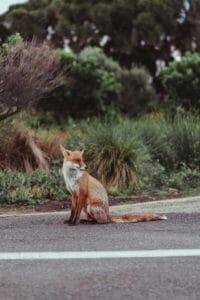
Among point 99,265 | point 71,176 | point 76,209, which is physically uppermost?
point 71,176

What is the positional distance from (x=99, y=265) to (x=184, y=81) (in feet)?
48.5

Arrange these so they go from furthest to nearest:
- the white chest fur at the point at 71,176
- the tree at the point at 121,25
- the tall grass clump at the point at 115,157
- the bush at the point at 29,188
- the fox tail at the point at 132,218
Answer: the tree at the point at 121,25, the tall grass clump at the point at 115,157, the bush at the point at 29,188, the fox tail at the point at 132,218, the white chest fur at the point at 71,176

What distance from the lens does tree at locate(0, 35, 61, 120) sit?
1283cm

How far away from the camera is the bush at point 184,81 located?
21.0 meters

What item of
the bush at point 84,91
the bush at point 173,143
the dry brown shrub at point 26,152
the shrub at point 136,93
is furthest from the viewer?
the shrub at point 136,93

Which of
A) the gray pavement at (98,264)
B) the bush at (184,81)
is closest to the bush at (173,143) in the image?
the gray pavement at (98,264)

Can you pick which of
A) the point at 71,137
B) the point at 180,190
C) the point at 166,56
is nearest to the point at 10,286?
the point at 180,190

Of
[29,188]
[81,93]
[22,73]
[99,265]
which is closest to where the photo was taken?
[99,265]

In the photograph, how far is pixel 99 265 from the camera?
6875 millimetres

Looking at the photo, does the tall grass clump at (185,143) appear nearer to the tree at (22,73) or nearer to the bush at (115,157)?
the bush at (115,157)

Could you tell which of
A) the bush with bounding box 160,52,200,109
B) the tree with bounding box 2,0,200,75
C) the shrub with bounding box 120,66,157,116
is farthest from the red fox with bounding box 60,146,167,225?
the tree with bounding box 2,0,200,75

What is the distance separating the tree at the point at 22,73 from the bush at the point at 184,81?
25.5 ft

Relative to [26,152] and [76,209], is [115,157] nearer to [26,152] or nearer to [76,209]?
[26,152]

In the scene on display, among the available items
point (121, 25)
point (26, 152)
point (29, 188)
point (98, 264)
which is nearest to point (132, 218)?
point (98, 264)
